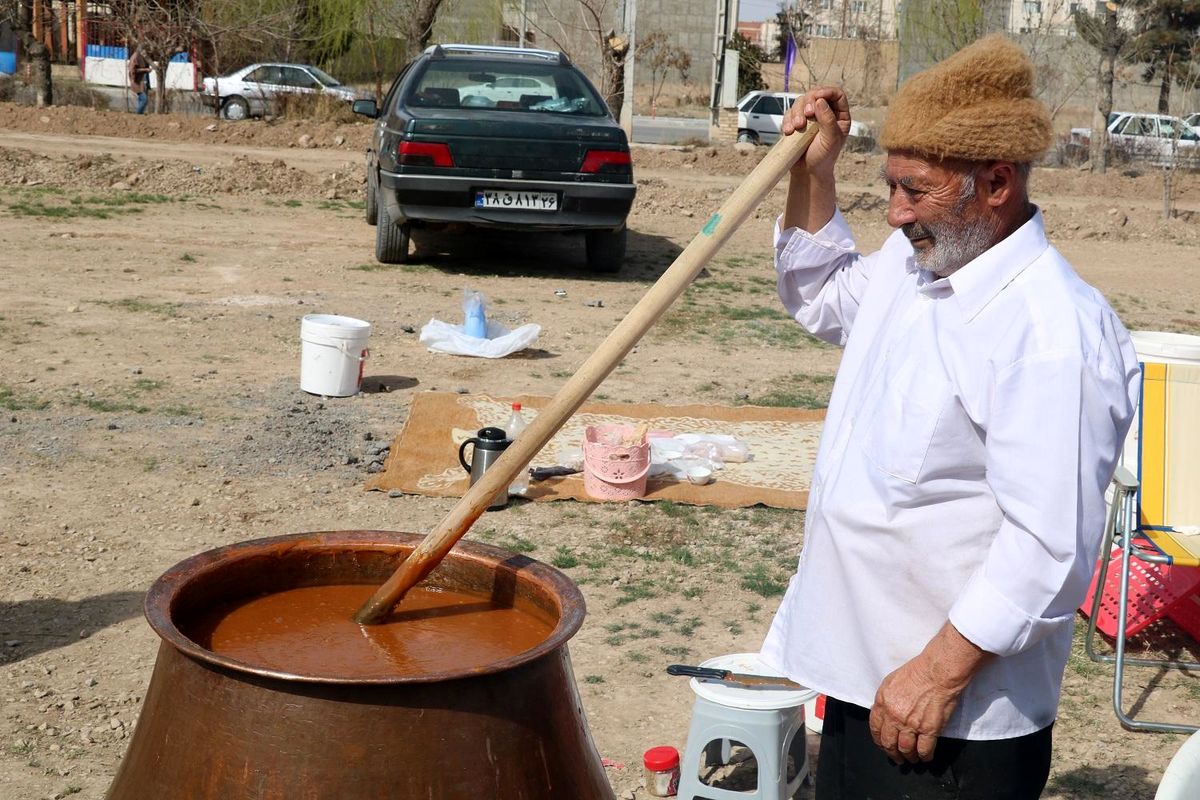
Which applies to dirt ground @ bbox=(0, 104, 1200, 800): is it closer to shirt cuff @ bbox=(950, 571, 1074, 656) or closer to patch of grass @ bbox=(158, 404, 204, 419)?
patch of grass @ bbox=(158, 404, 204, 419)

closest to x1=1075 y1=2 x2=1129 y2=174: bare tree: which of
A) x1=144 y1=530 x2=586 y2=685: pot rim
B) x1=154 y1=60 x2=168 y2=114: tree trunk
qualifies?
x1=154 y1=60 x2=168 y2=114: tree trunk

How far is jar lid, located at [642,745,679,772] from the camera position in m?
3.37

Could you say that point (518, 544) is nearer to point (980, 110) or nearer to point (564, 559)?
point (564, 559)

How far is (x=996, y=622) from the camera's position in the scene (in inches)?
72.4

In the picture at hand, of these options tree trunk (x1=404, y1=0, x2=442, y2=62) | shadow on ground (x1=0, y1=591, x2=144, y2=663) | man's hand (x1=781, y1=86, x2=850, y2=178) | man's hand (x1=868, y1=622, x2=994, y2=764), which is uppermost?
tree trunk (x1=404, y1=0, x2=442, y2=62)

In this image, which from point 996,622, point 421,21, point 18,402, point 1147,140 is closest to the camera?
point 996,622

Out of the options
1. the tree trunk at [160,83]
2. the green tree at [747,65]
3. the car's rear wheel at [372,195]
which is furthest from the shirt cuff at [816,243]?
the green tree at [747,65]

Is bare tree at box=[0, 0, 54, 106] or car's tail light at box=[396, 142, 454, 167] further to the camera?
bare tree at box=[0, 0, 54, 106]

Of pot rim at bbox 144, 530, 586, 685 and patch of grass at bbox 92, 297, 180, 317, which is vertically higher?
pot rim at bbox 144, 530, 586, 685

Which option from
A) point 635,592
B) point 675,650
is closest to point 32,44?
point 635,592

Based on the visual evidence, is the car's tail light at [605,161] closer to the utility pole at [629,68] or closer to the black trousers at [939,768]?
the black trousers at [939,768]

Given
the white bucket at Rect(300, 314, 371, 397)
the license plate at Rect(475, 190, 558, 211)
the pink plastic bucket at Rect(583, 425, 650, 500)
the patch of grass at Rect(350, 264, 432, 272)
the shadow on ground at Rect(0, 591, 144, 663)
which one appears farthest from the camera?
the patch of grass at Rect(350, 264, 432, 272)

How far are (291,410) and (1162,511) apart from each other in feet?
13.4

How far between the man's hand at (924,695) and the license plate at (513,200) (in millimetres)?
8105
